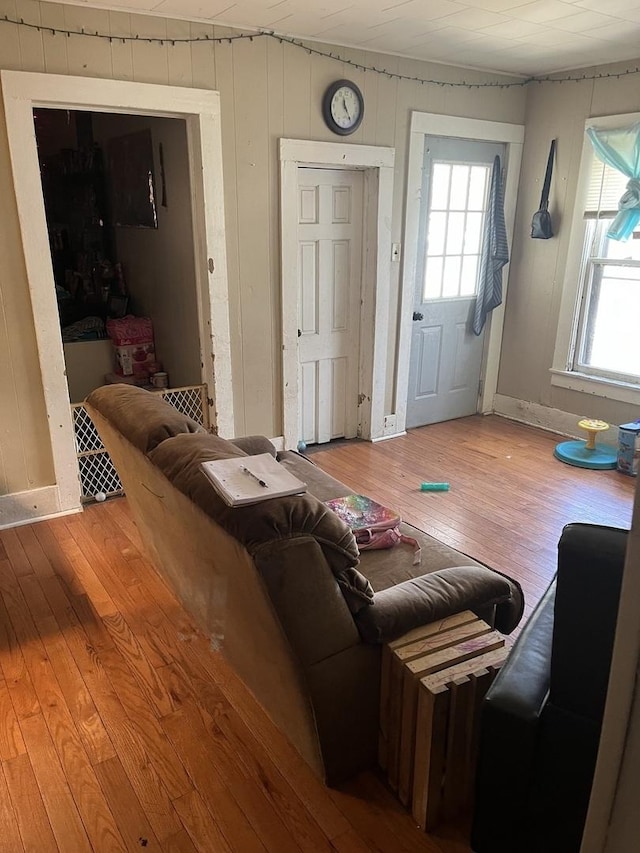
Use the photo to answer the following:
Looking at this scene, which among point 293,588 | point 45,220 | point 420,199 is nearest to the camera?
point 293,588

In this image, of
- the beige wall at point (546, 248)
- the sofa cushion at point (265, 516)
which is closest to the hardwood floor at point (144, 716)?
the sofa cushion at point (265, 516)

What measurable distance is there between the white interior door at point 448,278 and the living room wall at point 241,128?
11.1 inches

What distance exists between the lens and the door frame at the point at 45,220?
292 centimetres

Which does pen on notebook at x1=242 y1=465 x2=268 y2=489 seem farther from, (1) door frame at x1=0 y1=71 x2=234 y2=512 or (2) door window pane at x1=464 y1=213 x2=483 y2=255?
(2) door window pane at x1=464 y1=213 x2=483 y2=255

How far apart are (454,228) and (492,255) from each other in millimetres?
382

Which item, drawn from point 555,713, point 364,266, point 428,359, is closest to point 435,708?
point 555,713

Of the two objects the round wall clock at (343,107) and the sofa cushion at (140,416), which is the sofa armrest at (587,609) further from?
the round wall clock at (343,107)

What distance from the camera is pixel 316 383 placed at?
4.46 metres

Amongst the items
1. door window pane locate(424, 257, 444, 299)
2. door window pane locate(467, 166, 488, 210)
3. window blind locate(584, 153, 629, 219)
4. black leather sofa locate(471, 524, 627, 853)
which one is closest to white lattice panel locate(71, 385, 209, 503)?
door window pane locate(424, 257, 444, 299)

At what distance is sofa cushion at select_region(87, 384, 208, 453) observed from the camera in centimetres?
194

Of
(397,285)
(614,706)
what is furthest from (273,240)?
(614,706)

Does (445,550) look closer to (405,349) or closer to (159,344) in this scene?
(405,349)

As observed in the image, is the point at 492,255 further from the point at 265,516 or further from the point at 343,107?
the point at 265,516

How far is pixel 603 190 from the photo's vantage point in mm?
4305
